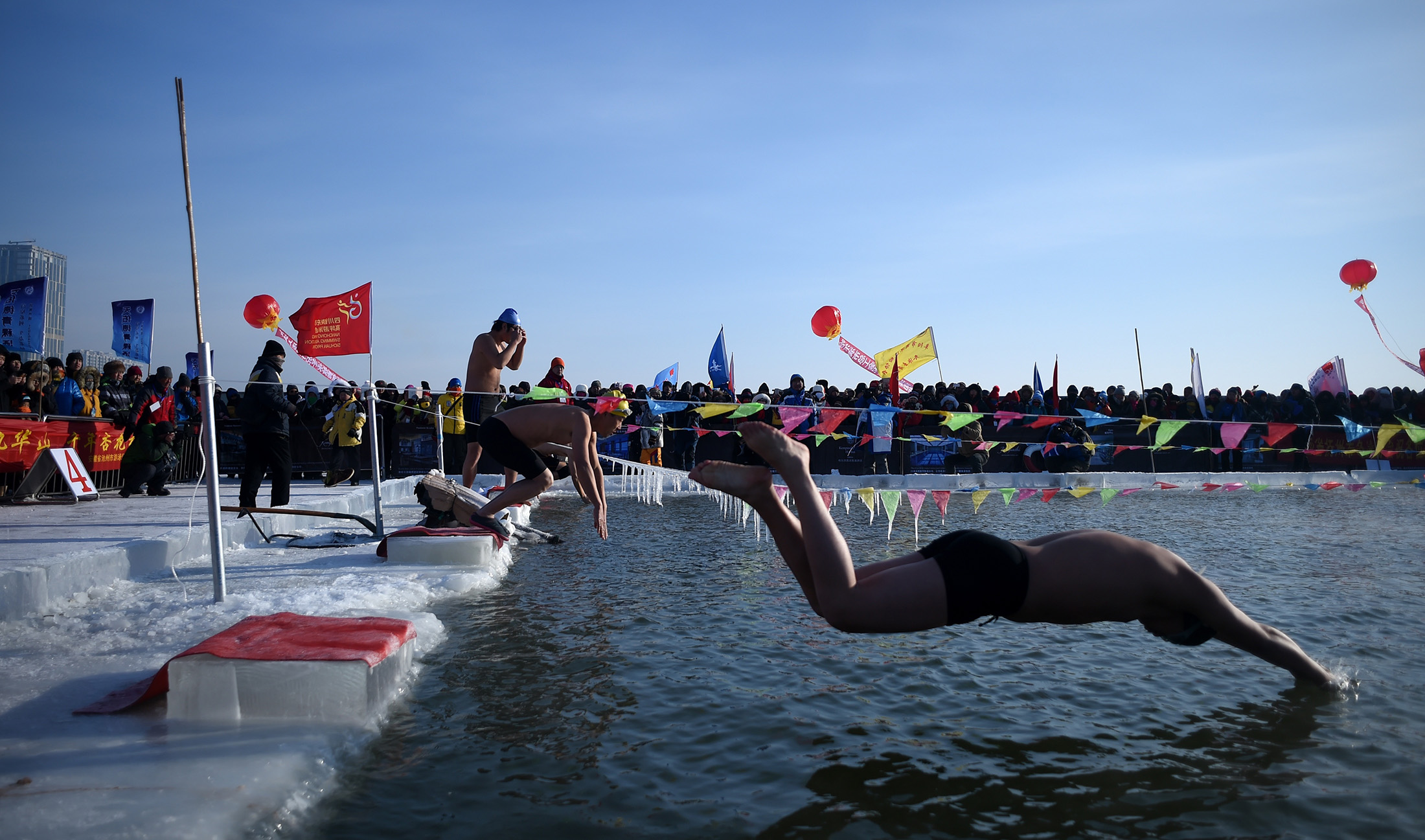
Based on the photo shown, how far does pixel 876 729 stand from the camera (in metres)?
3.60

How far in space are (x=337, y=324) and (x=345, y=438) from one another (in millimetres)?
6166

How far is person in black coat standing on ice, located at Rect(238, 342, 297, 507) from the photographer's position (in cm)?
869

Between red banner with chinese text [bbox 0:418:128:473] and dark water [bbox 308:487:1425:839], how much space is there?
8907 millimetres

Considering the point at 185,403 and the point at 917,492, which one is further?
the point at 185,403

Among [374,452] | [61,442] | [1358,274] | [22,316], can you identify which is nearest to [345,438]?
[61,442]

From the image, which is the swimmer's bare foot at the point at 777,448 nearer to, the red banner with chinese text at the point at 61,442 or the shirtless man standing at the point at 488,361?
the shirtless man standing at the point at 488,361

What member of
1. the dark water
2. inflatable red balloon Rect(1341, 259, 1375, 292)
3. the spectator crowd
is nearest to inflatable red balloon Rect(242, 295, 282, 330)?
the spectator crowd

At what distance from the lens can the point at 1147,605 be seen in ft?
10.9

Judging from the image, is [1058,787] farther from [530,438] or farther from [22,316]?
[22,316]

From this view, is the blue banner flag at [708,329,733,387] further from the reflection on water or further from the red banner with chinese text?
the reflection on water

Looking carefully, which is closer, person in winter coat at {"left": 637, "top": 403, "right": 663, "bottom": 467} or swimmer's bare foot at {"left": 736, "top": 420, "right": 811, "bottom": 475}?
swimmer's bare foot at {"left": 736, "top": 420, "right": 811, "bottom": 475}

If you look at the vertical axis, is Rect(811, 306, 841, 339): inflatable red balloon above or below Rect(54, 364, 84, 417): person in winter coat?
above

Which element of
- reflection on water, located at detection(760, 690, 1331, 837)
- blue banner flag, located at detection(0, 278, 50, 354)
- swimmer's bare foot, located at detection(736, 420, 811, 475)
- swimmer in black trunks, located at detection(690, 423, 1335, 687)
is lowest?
reflection on water, located at detection(760, 690, 1331, 837)

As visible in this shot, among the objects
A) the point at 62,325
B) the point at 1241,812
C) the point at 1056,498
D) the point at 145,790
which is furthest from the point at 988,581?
the point at 62,325
